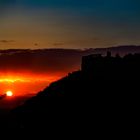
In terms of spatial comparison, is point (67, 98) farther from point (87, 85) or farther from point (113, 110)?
point (113, 110)

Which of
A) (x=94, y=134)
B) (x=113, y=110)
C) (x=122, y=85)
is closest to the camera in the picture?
(x=94, y=134)

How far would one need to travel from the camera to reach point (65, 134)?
16662cm

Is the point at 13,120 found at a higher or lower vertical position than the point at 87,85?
lower

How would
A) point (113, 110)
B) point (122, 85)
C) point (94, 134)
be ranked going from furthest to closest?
point (122, 85), point (113, 110), point (94, 134)

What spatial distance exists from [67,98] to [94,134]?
35.0 metres

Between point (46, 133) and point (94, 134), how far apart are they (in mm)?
16689

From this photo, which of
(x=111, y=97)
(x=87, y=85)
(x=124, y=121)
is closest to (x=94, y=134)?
(x=124, y=121)

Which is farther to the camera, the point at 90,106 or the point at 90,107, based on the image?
the point at 90,106

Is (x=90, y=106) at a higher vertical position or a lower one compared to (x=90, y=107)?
higher

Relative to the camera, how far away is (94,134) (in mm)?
161250

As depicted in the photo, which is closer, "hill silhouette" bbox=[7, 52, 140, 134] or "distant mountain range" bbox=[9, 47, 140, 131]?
"hill silhouette" bbox=[7, 52, 140, 134]

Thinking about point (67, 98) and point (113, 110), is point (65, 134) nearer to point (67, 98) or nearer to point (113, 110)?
point (113, 110)

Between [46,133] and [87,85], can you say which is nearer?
[46,133]

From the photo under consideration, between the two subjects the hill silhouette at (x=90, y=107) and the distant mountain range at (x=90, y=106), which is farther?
the distant mountain range at (x=90, y=106)
